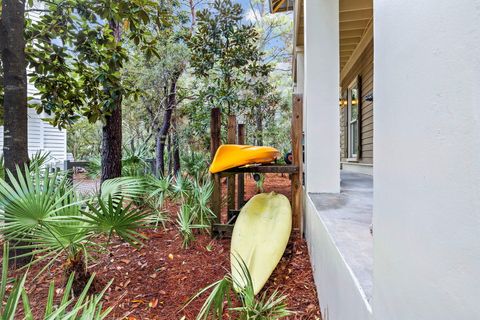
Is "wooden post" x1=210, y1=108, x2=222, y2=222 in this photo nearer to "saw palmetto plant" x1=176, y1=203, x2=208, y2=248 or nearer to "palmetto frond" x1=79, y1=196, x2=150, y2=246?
"saw palmetto plant" x1=176, y1=203, x2=208, y2=248

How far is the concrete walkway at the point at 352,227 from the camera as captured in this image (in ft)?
4.08

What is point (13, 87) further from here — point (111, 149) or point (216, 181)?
point (216, 181)

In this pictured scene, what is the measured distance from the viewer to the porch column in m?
3.26

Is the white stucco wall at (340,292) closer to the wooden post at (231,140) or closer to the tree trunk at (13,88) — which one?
the wooden post at (231,140)

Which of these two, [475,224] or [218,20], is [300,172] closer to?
[475,224]

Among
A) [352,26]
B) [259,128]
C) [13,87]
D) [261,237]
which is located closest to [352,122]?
[352,26]

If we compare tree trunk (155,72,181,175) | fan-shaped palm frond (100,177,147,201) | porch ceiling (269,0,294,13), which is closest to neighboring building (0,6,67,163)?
tree trunk (155,72,181,175)

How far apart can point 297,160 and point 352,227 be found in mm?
1876

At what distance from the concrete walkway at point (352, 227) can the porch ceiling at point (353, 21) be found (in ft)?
11.2

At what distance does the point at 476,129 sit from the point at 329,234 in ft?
4.58

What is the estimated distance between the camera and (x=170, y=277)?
3.03 metres

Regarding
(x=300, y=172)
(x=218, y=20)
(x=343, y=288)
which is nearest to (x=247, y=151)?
(x=300, y=172)

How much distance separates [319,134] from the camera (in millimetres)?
3303

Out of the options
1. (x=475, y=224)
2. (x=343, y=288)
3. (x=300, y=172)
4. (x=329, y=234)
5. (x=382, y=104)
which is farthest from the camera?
(x=300, y=172)
